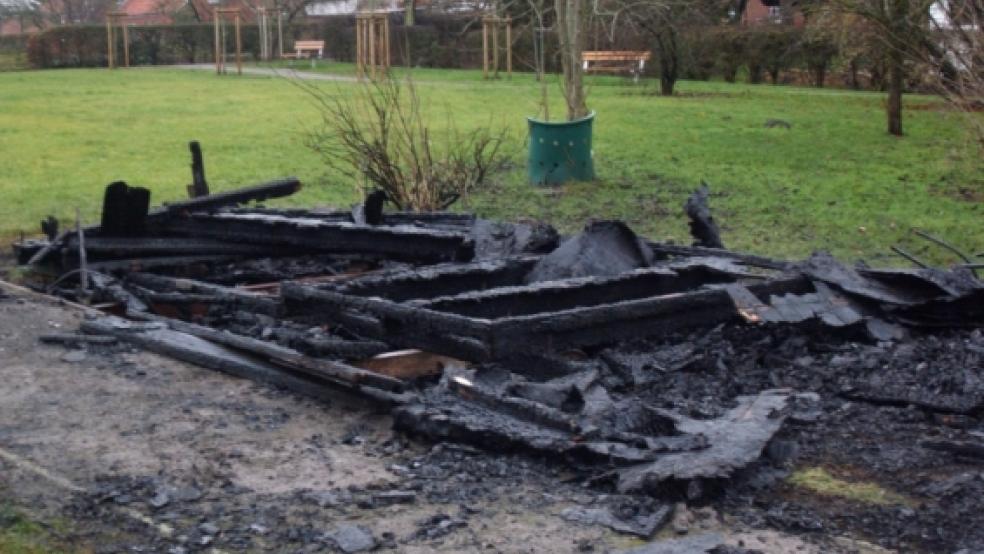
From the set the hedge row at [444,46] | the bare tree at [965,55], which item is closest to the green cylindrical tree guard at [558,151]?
the bare tree at [965,55]

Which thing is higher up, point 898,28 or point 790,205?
point 898,28

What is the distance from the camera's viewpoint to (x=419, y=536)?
16.1ft

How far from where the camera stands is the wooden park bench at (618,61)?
38625 millimetres

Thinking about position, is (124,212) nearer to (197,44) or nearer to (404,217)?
(404,217)

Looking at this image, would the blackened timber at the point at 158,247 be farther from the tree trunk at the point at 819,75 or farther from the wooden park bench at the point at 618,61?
the wooden park bench at the point at 618,61

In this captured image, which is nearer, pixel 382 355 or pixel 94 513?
pixel 94 513

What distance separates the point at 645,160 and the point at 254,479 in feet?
43.7

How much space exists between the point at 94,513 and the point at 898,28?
48.4 feet

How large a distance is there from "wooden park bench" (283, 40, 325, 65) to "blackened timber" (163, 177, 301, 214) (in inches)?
1624

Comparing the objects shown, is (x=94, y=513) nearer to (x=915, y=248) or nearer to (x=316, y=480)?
(x=316, y=480)

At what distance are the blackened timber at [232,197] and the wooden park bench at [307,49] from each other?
41.2 meters

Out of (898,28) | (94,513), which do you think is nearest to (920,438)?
(94,513)

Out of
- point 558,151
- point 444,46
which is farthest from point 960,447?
point 444,46

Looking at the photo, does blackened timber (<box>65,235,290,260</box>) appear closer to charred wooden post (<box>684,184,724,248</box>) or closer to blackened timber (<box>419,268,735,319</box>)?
blackened timber (<box>419,268,735,319</box>)
